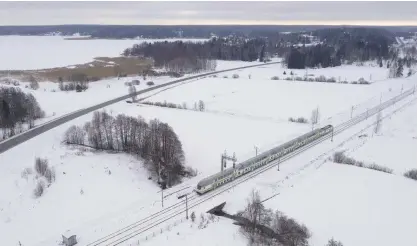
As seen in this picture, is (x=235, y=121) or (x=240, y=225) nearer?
(x=240, y=225)

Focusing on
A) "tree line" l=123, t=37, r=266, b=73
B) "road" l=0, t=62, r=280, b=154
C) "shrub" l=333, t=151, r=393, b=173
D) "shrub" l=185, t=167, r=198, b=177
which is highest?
"tree line" l=123, t=37, r=266, b=73

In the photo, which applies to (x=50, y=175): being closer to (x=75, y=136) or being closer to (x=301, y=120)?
(x=75, y=136)

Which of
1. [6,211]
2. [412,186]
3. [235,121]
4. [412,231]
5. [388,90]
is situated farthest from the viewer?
[388,90]

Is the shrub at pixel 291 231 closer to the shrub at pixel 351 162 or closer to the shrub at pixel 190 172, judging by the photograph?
the shrub at pixel 190 172

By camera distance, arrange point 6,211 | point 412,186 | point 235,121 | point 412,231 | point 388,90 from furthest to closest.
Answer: point 388,90, point 235,121, point 412,186, point 6,211, point 412,231

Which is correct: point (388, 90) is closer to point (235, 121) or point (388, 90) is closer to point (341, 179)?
point (235, 121)

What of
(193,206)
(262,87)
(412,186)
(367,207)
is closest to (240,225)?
(193,206)

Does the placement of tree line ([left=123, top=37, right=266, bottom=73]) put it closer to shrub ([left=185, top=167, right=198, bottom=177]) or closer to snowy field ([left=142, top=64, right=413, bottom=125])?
snowy field ([left=142, top=64, right=413, bottom=125])

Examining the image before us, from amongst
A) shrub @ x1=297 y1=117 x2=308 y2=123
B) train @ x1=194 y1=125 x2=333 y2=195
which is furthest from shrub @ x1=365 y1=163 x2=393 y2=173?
shrub @ x1=297 y1=117 x2=308 y2=123
